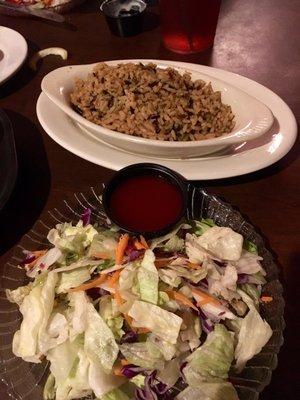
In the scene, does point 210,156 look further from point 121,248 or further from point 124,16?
point 124,16

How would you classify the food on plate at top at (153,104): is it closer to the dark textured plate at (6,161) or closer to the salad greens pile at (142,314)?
the dark textured plate at (6,161)

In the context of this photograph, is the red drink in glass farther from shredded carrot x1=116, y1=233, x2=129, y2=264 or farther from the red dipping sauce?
shredded carrot x1=116, y1=233, x2=129, y2=264

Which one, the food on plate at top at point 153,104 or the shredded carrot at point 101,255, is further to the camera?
the food on plate at top at point 153,104

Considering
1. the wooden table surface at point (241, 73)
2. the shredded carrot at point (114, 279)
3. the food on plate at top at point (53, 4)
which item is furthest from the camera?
the food on plate at top at point (53, 4)

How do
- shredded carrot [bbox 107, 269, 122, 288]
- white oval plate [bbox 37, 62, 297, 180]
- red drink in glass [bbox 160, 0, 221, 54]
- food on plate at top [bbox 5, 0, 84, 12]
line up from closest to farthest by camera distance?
shredded carrot [bbox 107, 269, 122, 288] → white oval plate [bbox 37, 62, 297, 180] → red drink in glass [bbox 160, 0, 221, 54] → food on plate at top [bbox 5, 0, 84, 12]

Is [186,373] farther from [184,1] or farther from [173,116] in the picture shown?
[184,1]

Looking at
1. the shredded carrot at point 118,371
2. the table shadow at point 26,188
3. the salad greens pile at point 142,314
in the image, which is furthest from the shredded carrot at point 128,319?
the table shadow at point 26,188

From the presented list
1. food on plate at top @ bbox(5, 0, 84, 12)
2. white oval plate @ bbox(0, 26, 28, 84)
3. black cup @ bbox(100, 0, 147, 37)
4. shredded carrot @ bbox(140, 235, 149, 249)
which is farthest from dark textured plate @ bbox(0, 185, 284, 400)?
food on plate at top @ bbox(5, 0, 84, 12)
